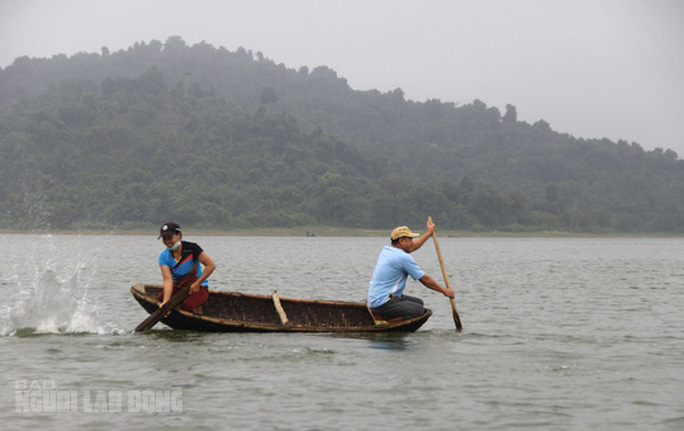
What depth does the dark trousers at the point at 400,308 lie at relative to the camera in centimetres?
1512

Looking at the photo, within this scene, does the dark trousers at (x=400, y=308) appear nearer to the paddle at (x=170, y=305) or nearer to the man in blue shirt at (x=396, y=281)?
the man in blue shirt at (x=396, y=281)

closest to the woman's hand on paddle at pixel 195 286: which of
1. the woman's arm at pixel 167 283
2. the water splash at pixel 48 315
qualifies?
the woman's arm at pixel 167 283

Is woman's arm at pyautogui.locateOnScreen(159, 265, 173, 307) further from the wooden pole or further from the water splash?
the wooden pole

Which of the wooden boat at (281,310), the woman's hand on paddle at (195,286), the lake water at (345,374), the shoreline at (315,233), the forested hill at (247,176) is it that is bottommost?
the shoreline at (315,233)

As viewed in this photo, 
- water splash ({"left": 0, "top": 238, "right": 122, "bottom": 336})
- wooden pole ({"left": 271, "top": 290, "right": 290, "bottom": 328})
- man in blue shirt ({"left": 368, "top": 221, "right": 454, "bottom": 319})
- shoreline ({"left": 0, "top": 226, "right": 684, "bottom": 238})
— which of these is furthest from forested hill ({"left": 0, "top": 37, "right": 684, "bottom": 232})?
man in blue shirt ({"left": 368, "top": 221, "right": 454, "bottom": 319})

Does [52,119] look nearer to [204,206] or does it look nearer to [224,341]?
[204,206]

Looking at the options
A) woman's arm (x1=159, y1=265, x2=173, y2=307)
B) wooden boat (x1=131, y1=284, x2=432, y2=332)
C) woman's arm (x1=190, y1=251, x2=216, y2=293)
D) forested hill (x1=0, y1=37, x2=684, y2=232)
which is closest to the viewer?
woman's arm (x1=159, y1=265, x2=173, y2=307)

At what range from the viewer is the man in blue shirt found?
1473 centimetres

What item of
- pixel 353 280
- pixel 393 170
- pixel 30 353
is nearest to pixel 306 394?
pixel 30 353

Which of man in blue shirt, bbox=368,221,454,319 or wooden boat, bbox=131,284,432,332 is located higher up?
man in blue shirt, bbox=368,221,454,319

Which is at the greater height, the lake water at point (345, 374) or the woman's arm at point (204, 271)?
the woman's arm at point (204, 271)

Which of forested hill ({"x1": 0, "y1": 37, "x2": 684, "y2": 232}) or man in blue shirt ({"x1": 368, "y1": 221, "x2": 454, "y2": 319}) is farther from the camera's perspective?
forested hill ({"x1": 0, "y1": 37, "x2": 684, "y2": 232})

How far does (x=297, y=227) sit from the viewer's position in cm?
12288

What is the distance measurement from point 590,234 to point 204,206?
2713 inches
